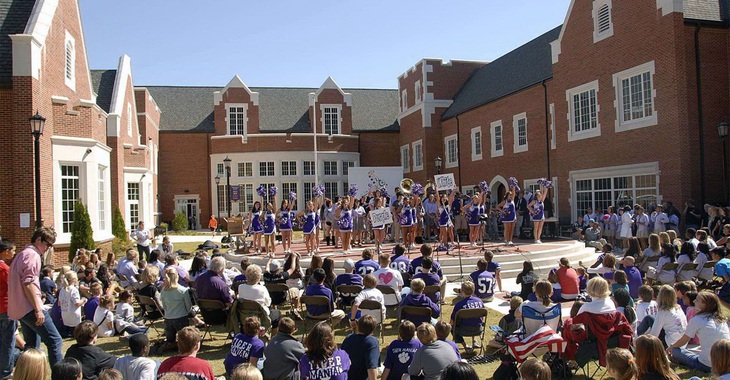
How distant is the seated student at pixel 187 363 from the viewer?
489 cm

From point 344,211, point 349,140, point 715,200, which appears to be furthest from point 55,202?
point 349,140

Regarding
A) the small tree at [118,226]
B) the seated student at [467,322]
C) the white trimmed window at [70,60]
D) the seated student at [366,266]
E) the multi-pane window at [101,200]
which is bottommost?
the seated student at [467,322]

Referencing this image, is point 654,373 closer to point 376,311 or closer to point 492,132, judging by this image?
point 376,311

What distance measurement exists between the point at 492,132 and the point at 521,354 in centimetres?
2500

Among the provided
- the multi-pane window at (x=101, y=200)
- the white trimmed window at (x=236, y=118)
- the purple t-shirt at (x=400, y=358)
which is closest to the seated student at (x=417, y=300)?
the purple t-shirt at (x=400, y=358)

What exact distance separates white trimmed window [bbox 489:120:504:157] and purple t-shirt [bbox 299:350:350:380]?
25.0 m

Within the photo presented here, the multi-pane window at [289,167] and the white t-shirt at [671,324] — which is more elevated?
the multi-pane window at [289,167]

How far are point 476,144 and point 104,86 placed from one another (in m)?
20.7

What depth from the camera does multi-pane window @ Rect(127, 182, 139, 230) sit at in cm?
2855

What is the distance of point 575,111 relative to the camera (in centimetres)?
2302

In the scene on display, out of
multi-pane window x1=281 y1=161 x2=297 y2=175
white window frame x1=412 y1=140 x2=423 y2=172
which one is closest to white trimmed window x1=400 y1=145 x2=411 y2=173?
white window frame x1=412 y1=140 x2=423 y2=172

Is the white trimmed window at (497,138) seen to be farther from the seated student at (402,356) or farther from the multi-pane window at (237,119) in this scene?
the seated student at (402,356)

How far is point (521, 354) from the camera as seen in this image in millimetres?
6062

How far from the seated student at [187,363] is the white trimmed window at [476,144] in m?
27.9
